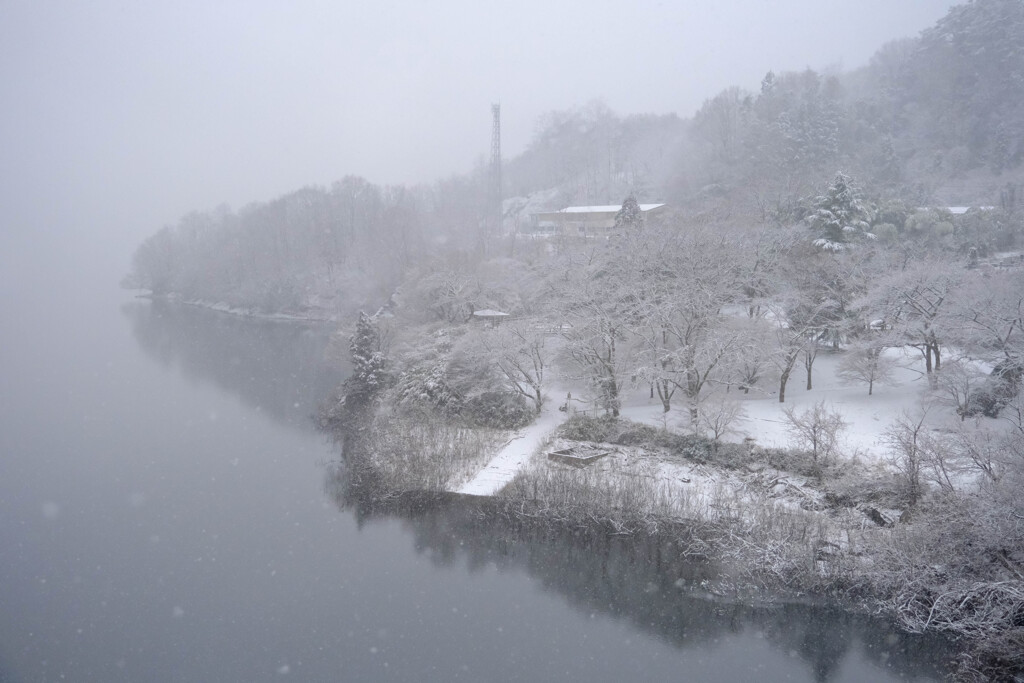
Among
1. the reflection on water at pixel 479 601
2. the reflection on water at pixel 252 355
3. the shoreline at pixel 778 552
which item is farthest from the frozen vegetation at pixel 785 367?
the reflection on water at pixel 252 355

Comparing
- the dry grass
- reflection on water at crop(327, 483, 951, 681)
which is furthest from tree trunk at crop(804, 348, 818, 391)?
the dry grass

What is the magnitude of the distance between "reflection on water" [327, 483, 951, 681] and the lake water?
1.1 inches

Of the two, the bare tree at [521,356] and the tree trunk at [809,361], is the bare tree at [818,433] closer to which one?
the tree trunk at [809,361]

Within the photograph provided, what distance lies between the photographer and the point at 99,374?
22.8m

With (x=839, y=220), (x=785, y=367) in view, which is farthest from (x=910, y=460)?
(x=839, y=220)

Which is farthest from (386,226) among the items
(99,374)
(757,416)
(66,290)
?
(66,290)

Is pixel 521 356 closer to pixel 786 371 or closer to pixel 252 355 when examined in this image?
pixel 786 371

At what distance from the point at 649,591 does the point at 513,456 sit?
454 cm

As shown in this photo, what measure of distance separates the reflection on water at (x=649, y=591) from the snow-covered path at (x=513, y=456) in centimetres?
38

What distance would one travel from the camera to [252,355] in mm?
25594

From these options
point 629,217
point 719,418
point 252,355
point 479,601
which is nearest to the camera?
point 479,601

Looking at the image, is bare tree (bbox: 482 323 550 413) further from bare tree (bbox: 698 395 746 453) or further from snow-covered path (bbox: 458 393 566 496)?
bare tree (bbox: 698 395 746 453)

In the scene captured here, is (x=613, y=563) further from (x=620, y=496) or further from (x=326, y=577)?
(x=326, y=577)

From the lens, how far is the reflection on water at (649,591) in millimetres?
7633
